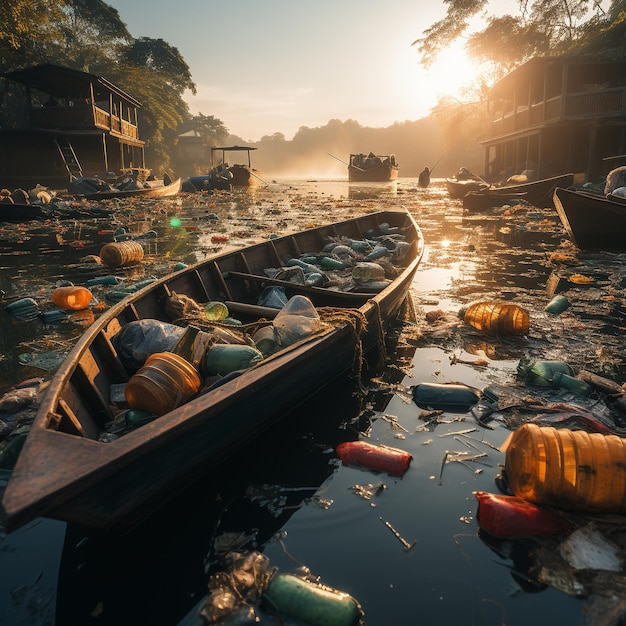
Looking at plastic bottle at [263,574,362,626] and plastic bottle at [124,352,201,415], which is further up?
plastic bottle at [124,352,201,415]

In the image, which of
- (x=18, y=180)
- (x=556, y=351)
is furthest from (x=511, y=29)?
(x=556, y=351)

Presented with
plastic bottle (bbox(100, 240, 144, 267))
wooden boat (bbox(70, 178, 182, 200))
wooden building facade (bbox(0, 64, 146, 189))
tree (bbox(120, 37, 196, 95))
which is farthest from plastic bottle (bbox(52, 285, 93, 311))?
tree (bbox(120, 37, 196, 95))

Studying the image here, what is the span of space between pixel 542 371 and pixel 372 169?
147 feet

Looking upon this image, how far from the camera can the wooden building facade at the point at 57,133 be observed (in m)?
23.1

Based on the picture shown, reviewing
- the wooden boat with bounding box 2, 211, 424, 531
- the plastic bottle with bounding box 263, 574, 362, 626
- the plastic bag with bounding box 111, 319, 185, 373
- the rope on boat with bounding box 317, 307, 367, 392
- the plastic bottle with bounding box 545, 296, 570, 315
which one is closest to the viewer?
the wooden boat with bounding box 2, 211, 424, 531

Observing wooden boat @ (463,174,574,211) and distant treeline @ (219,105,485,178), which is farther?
distant treeline @ (219,105,485,178)

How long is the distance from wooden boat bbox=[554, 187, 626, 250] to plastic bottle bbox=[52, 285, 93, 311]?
8.64 metres

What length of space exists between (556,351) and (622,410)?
1.21m

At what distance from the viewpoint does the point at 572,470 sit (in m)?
2.28

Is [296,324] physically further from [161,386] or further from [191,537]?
[191,537]

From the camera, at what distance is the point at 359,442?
9.88 feet

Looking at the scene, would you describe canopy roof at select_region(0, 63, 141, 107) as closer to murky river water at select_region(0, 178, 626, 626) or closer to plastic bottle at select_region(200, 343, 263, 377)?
murky river water at select_region(0, 178, 626, 626)

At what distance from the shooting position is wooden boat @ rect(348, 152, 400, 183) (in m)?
45.4

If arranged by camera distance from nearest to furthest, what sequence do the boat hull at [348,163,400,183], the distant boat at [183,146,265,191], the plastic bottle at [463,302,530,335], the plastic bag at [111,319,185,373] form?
the plastic bag at [111,319,185,373] < the plastic bottle at [463,302,530,335] < the distant boat at [183,146,265,191] < the boat hull at [348,163,400,183]
